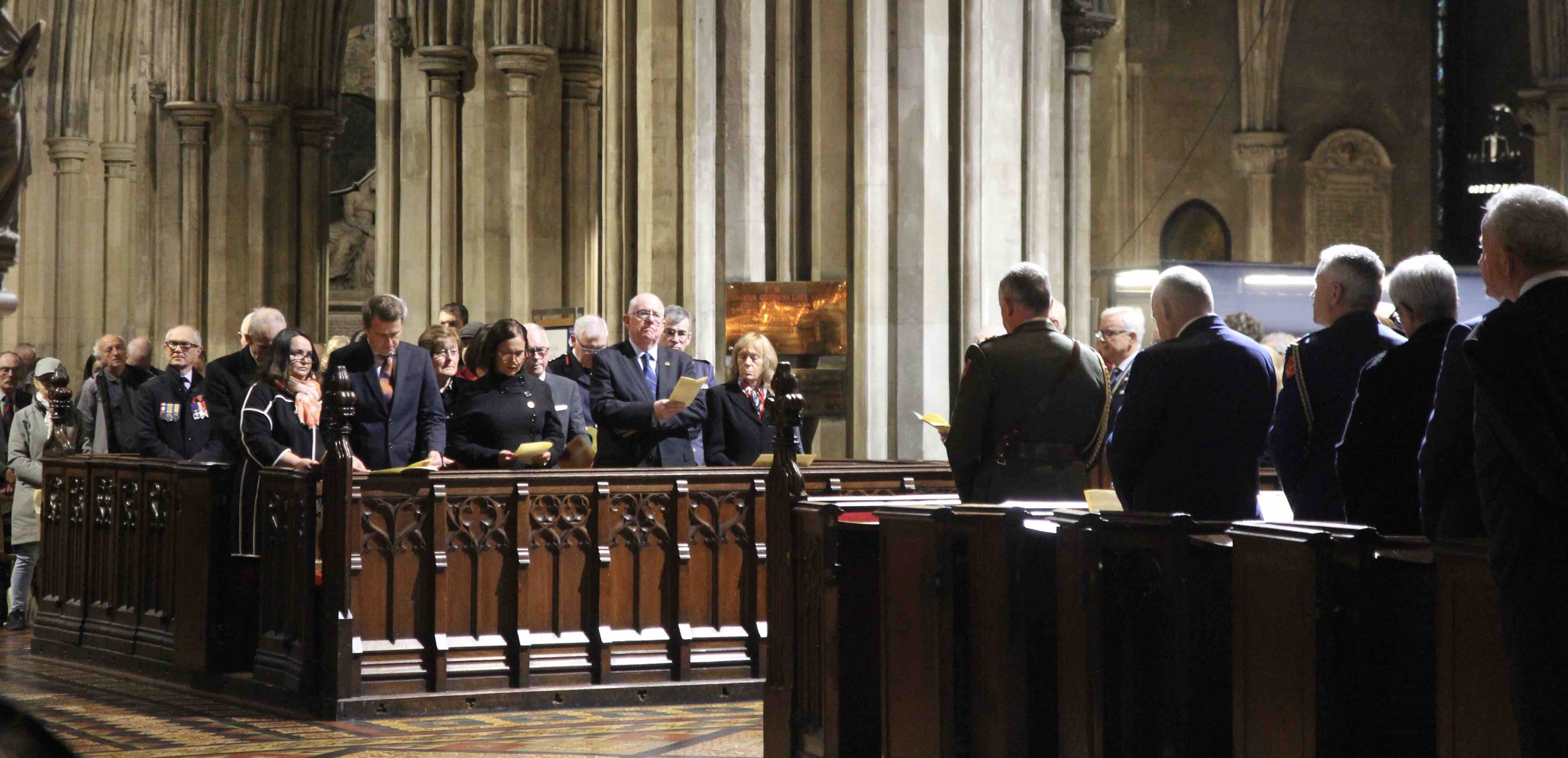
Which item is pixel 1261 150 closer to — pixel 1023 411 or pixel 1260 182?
pixel 1260 182

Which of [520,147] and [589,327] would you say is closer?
[589,327]

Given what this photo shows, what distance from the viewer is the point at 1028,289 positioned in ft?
18.3

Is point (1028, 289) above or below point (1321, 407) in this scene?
above

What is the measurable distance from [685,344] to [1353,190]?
1346 centimetres

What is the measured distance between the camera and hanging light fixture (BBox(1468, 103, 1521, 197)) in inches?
765

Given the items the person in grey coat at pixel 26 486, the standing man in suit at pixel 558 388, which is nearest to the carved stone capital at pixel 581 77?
the person in grey coat at pixel 26 486

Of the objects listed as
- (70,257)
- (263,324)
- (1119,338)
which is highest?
(70,257)

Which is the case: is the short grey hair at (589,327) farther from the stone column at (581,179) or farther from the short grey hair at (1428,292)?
the stone column at (581,179)

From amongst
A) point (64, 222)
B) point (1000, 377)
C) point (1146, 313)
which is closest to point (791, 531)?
point (1000, 377)

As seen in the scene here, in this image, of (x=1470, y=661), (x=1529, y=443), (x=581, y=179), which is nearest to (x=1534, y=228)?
(x=1529, y=443)

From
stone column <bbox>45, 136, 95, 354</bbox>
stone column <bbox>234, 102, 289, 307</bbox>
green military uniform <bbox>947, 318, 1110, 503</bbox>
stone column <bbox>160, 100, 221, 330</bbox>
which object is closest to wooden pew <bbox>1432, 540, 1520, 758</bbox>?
green military uniform <bbox>947, 318, 1110, 503</bbox>

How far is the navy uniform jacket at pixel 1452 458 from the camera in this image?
342 cm

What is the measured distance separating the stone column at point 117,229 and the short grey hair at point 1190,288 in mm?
21797

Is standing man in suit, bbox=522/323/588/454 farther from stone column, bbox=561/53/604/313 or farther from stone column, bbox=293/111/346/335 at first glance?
stone column, bbox=293/111/346/335
